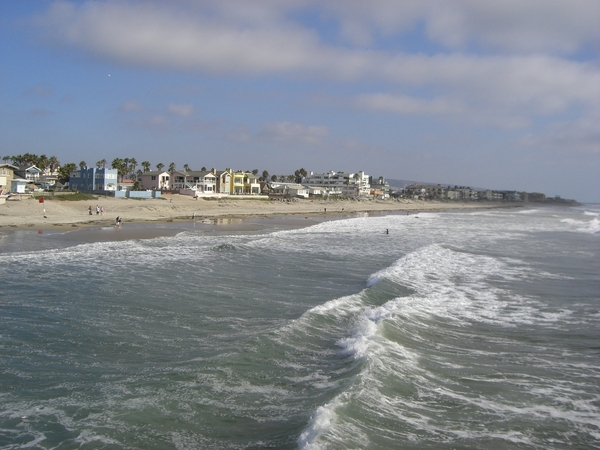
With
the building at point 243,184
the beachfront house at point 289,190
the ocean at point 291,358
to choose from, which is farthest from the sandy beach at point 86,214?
the beachfront house at point 289,190

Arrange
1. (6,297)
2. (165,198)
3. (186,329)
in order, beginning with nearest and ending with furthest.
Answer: (186,329) < (6,297) < (165,198)

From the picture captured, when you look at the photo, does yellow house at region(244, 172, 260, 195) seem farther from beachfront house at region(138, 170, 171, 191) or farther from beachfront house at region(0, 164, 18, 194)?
beachfront house at region(0, 164, 18, 194)

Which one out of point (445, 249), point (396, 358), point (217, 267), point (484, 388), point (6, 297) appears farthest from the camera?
point (445, 249)

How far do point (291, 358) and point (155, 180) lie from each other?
83.6 m

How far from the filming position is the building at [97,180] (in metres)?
68.4

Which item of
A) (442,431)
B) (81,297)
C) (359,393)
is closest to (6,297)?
(81,297)

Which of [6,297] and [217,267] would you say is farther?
[217,267]

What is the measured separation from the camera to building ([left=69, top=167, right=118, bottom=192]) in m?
68.4

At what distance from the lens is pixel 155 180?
88.1 metres

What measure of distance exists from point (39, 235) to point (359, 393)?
26750mm

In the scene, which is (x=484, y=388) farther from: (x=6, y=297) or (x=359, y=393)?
(x=6, y=297)

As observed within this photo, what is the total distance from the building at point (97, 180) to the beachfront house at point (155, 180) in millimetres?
17185

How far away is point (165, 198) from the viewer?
66.6 m

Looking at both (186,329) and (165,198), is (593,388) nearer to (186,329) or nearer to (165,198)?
(186,329)
